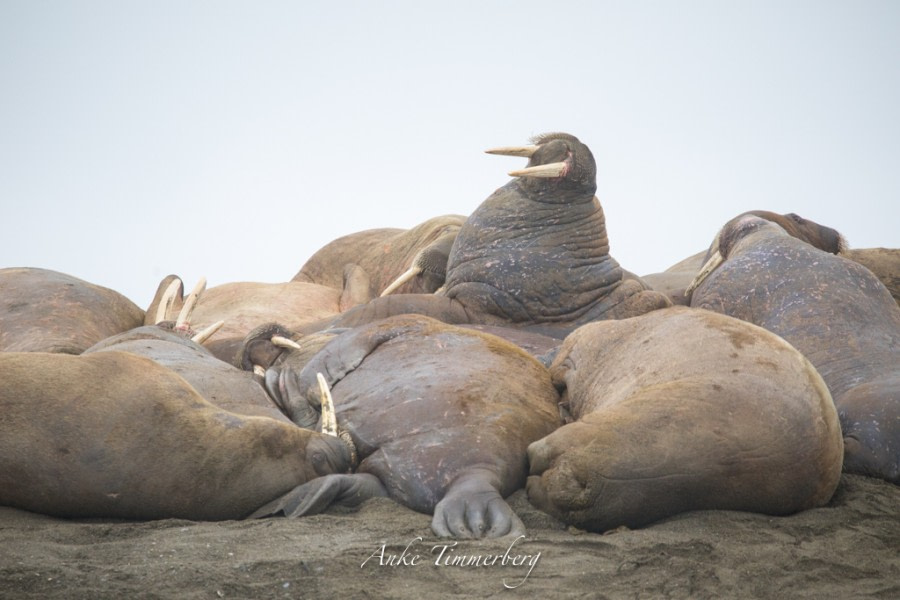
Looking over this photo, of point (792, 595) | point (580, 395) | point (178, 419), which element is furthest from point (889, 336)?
point (178, 419)

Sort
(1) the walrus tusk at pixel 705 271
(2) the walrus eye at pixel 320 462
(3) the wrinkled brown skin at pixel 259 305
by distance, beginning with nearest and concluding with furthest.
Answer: (2) the walrus eye at pixel 320 462 → (1) the walrus tusk at pixel 705 271 → (3) the wrinkled brown skin at pixel 259 305

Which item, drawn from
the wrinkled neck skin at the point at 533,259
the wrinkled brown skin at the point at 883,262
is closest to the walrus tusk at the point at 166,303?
the wrinkled neck skin at the point at 533,259

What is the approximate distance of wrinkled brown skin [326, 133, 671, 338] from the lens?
301 inches

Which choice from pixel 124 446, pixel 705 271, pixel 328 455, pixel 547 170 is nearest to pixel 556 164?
pixel 547 170

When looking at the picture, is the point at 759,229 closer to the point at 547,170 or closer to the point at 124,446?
the point at 547,170

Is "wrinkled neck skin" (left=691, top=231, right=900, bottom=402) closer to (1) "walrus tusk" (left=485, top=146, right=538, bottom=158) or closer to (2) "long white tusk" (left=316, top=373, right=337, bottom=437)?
(1) "walrus tusk" (left=485, top=146, right=538, bottom=158)

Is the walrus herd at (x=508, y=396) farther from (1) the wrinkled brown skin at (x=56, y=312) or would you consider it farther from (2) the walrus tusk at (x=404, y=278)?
(2) the walrus tusk at (x=404, y=278)

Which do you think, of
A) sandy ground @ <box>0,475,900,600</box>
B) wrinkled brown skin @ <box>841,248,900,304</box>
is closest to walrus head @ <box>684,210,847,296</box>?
wrinkled brown skin @ <box>841,248,900,304</box>

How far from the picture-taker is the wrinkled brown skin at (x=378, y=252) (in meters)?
10.8

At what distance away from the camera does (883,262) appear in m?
8.84

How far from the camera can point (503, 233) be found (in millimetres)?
8016

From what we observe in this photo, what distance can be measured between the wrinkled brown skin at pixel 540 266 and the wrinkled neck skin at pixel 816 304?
1.59 feet

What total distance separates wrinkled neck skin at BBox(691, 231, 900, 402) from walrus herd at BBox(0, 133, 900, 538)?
2cm

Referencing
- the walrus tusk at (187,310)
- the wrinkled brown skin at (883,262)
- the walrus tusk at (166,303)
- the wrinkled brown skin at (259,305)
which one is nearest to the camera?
the walrus tusk at (187,310)
